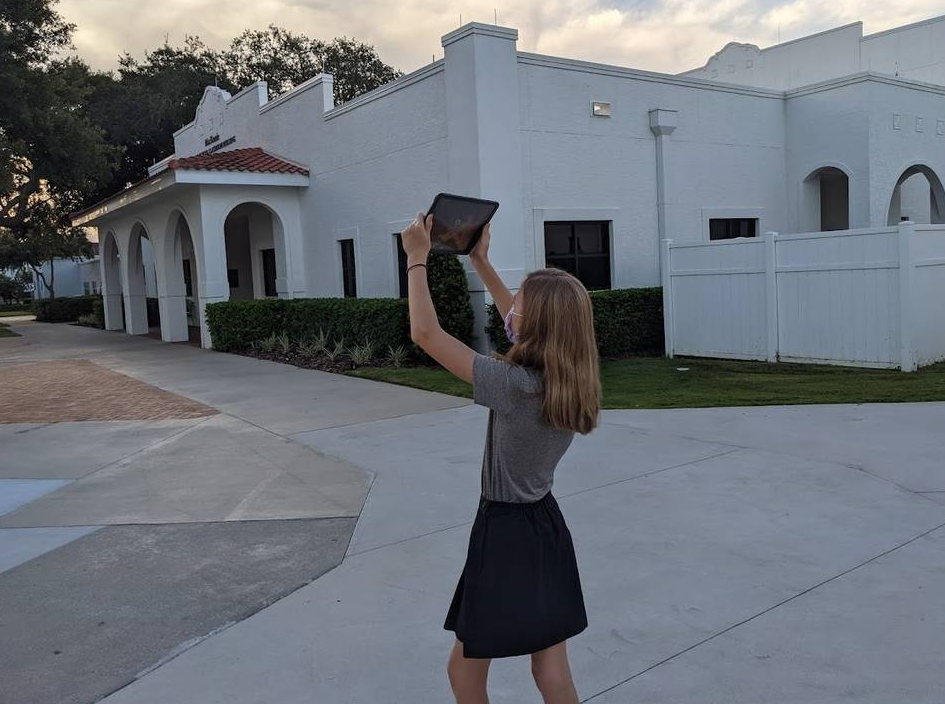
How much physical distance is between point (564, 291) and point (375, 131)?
1449cm

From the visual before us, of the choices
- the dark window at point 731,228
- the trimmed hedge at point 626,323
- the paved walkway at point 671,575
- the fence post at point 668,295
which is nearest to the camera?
the paved walkway at point 671,575

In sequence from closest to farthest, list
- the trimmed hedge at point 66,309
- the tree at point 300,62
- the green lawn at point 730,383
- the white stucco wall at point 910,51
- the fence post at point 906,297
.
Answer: the green lawn at point 730,383
the fence post at point 906,297
the white stucco wall at point 910,51
the trimmed hedge at point 66,309
the tree at point 300,62

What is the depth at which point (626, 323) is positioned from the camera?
1420cm

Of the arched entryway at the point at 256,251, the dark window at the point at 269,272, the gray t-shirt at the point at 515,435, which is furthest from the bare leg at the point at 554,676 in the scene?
the dark window at the point at 269,272

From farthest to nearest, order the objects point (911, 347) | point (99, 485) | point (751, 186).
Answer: point (751, 186) → point (911, 347) → point (99, 485)

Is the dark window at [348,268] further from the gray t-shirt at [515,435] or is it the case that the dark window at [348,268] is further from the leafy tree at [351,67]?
the leafy tree at [351,67]

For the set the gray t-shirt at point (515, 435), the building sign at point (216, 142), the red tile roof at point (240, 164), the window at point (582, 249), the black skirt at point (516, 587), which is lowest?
the black skirt at point (516, 587)

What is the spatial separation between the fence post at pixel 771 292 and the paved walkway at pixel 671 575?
164 inches

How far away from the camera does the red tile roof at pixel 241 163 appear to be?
17.1 metres

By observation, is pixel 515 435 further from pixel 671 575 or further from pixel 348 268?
pixel 348 268

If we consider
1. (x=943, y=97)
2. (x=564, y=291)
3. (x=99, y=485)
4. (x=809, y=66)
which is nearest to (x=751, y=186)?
(x=943, y=97)

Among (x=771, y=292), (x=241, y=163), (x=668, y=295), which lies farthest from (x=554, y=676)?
(x=241, y=163)

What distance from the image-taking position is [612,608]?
4000mm

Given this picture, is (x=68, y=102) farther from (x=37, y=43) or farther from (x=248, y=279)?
(x=248, y=279)
